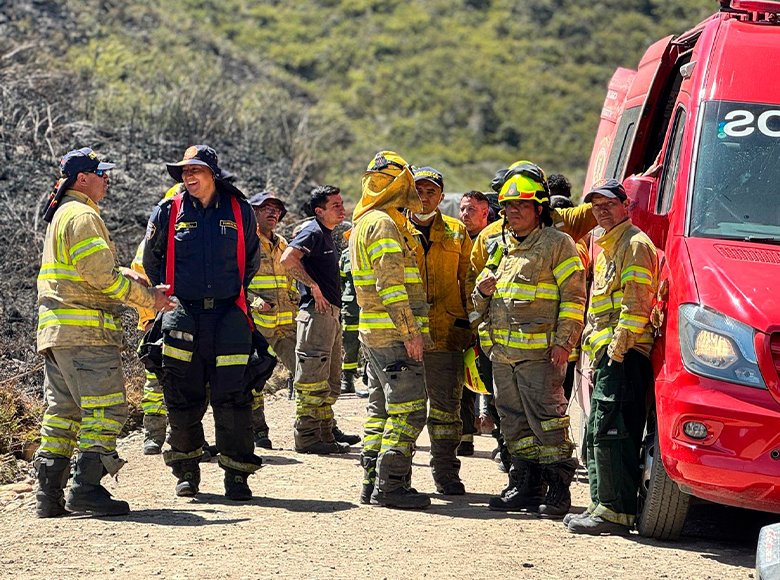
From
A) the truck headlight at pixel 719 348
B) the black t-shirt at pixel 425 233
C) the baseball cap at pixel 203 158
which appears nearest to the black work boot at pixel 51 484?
the baseball cap at pixel 203 158

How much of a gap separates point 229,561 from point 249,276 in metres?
2.34

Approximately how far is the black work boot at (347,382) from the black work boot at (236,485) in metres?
5.66

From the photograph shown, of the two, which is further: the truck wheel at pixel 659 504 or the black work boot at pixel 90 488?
the black work boot at pixel 90 488

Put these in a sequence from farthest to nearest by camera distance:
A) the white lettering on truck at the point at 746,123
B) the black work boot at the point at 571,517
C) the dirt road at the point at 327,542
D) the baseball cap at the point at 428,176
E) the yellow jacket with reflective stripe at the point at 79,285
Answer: the baseball cap at the point at 428,176, the yellow jacket with reflective stripe at the point at 79,285, the black work boot at the point at 571,517, the white lettering on truck at the point at 746,123, the dirt road at the point at 327,542

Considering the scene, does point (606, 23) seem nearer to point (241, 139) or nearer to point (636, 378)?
point (241, 139)

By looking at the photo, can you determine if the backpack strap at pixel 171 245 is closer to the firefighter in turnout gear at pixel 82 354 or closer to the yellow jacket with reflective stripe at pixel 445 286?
the firefighter in turnout gear at pixel 82 354

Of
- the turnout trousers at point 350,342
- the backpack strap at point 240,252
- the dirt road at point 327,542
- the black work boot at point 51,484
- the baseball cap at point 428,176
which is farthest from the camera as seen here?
the turnout trousers at point 350,342

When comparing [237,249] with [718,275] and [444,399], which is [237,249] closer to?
[444,399]

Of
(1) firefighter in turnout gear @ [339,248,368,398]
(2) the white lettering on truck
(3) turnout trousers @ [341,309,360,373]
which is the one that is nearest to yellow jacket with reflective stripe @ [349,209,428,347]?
(2) the white lettering on truck

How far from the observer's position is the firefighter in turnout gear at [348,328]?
11.8m

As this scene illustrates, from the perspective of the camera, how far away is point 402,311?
7.33 metres

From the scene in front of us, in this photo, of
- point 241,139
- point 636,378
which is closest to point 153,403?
point 636,378

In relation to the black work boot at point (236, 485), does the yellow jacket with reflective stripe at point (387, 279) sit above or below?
above

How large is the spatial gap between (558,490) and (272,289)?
395 cm
